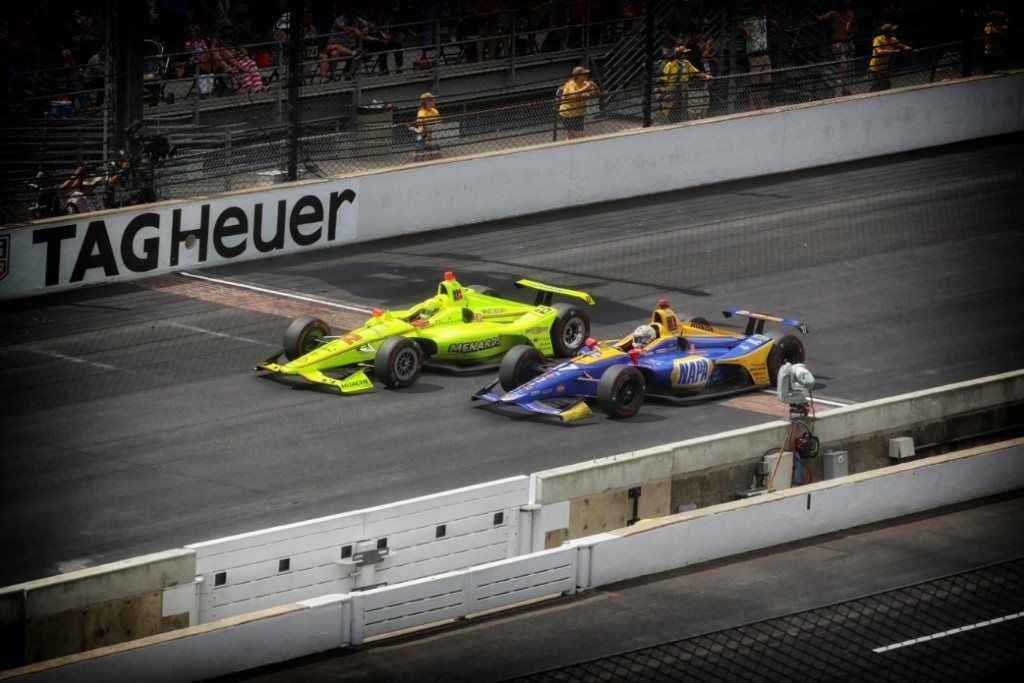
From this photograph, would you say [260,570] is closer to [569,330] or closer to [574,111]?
[569,330]

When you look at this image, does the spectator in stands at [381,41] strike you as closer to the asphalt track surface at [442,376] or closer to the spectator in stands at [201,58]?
the spectator in stands at [201,58]

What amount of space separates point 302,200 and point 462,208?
9.74 ft

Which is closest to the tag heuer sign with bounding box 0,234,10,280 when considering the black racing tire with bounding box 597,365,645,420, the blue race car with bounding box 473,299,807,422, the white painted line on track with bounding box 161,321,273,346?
the white painted line on track with bounding box 161,321,273,346

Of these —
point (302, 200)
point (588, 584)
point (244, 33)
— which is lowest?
point (588, 584)

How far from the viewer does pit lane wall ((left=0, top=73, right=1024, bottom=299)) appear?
25.9m

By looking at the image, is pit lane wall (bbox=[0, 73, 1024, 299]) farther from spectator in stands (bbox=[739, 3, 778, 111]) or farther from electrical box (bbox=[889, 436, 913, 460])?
electrical box (bbox=[889, 436, 913, 460])

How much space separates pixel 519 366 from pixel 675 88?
12.6 m

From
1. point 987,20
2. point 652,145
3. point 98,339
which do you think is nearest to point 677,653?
point 98,339

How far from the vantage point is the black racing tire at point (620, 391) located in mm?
20391

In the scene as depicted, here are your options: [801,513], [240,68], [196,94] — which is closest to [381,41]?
[240,68]

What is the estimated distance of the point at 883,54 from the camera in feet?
108

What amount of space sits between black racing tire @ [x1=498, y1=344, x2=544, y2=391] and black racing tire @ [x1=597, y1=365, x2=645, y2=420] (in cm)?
83

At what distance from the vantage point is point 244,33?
109 feet

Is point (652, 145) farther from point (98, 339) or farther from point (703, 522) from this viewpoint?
point (703, 522)
